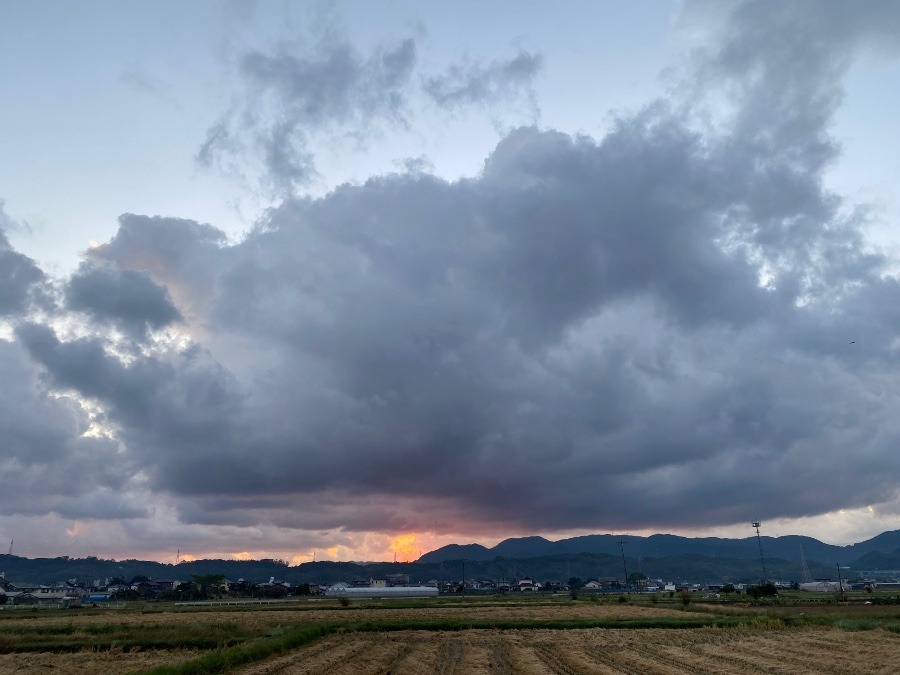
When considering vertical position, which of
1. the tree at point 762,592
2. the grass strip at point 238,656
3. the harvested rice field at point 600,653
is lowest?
the harvested rice field at point 600,653

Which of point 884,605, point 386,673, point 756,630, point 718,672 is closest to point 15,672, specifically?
point 386,673

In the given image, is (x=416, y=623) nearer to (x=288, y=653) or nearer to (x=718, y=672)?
(x=288, y=653)

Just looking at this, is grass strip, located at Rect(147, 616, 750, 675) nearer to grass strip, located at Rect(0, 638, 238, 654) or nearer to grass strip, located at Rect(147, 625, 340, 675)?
grass strip, located at Rect(147, 625, 340, 675)

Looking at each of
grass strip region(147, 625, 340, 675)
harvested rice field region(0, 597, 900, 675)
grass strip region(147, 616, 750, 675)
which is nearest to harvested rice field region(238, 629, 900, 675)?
harvested rice field region(0, 597, 900, 675)

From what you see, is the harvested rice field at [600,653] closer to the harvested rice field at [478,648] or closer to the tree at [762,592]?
the harvested rice field at [478,648]

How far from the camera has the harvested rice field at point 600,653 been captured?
39562mm

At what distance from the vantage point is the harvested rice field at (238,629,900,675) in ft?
130

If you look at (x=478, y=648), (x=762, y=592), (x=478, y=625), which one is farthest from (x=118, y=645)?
(x=762, y=592)

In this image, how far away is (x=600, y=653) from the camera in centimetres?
4869

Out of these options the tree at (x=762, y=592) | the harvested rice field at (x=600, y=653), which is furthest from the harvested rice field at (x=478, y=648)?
the tree at (x=762, y=592)

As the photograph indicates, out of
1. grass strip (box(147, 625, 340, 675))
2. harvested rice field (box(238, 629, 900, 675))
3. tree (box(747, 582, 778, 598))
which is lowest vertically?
harvested rice field (box(238, 629, 900, 675))

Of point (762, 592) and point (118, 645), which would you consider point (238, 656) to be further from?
point (762, 592)

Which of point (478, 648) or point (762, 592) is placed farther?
point (762, 592)

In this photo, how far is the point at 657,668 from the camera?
3981 centimetres
